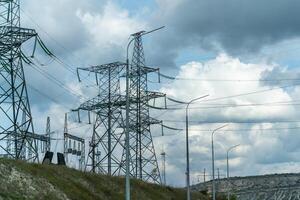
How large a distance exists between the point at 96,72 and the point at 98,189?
63.1 feet

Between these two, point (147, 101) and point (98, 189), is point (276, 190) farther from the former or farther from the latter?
point (98, 189)

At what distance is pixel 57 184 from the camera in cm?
5062

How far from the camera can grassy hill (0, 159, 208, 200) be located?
141 ft

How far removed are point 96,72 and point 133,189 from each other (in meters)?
14.4

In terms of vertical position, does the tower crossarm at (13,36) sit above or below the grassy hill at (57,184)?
above

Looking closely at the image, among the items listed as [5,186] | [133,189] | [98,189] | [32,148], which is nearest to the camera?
[5,186]

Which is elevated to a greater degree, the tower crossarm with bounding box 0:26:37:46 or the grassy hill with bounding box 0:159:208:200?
the tower crossarm with bounding box 0:26:37:46

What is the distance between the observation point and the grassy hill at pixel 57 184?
43.0 metres

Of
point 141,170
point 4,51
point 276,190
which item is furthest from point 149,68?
point 276,190

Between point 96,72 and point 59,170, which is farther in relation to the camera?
point 96,72

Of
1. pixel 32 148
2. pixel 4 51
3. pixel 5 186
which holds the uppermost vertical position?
pixel 4 51

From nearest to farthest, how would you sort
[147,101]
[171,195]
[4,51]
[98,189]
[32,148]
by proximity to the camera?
[4,51]
[32,148]
[98,189]
[147,101]
[171,195]

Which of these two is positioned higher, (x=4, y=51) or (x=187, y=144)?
(x=4, y=51)

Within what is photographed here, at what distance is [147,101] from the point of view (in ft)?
244
